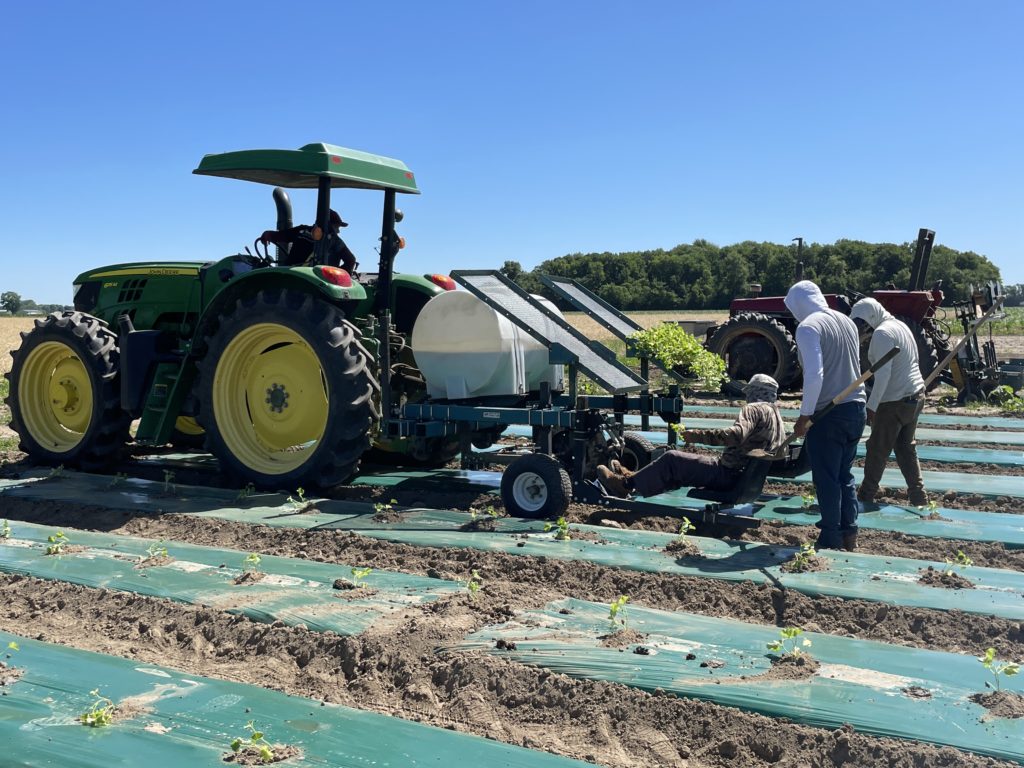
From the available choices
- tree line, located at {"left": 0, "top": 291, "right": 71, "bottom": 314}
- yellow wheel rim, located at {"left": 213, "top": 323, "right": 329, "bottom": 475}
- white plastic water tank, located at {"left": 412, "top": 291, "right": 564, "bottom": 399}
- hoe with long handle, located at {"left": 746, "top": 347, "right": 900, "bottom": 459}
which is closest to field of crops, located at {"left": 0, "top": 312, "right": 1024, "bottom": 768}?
hoe with long handle, located at {"left": 746, "top": 347, "right": 900, "bottom": 459}

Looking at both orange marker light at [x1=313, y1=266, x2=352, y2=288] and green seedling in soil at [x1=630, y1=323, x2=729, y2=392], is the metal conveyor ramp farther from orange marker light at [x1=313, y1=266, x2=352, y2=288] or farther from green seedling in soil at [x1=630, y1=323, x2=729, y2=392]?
orange marker light at [x1=313, y1=266, x2=352, y2=288]

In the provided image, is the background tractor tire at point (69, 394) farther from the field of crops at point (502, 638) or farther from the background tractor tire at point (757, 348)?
the background tractor tire at point (757, 348)

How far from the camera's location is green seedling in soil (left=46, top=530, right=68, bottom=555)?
5016mm

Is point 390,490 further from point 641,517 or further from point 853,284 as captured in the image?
point 853,284

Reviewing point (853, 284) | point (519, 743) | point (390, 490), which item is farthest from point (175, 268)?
point (853, 284)

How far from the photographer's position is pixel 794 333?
45.0ft

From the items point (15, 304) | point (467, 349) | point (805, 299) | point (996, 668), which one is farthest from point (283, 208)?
point (15, 304)

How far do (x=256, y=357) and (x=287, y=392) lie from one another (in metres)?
0.37

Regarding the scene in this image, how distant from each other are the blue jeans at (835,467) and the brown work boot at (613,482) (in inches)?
44.5

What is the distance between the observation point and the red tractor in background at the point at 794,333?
45.8 ft

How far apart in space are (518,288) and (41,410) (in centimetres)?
451

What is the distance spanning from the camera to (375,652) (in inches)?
141

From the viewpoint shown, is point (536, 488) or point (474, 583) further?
point (536, 488)

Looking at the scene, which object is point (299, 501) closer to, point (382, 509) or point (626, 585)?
point (382, 509)
